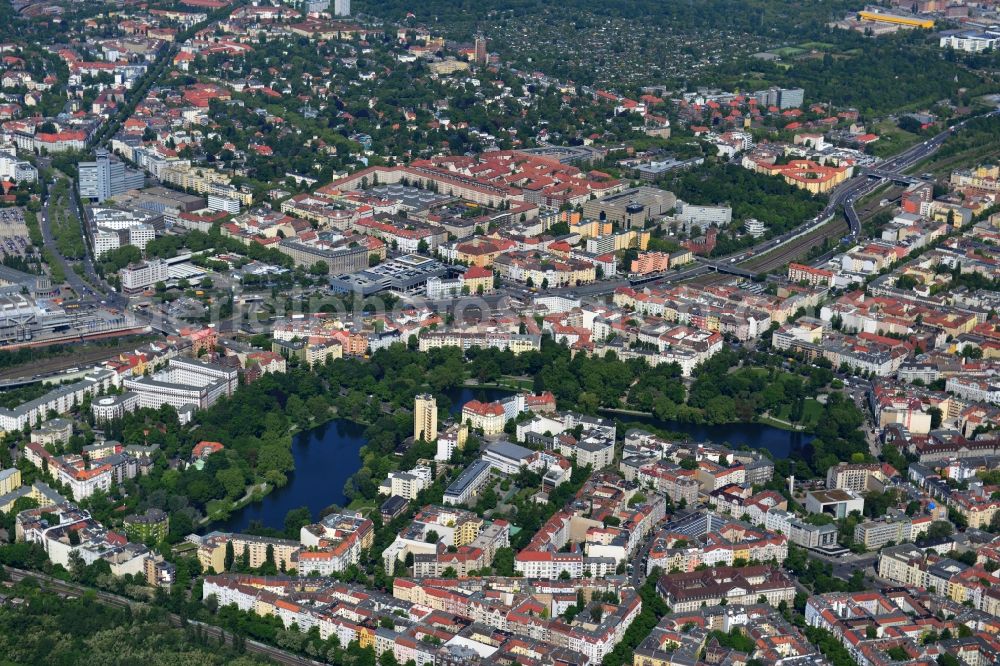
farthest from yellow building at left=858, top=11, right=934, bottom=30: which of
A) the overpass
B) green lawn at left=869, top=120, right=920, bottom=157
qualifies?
the overpass

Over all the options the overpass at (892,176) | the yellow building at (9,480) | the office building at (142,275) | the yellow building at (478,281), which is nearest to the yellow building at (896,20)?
the overpass at (892,176)

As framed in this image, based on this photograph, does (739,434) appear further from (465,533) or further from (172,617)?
(172,617)

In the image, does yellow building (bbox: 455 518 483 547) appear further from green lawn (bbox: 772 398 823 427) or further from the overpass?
the overpass

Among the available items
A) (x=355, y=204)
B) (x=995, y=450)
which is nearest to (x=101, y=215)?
(x=355, y=204)

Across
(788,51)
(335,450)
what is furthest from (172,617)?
(788,51)

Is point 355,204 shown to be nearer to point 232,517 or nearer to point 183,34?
point 232,517

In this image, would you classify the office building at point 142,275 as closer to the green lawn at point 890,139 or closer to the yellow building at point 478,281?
the yellow building at point 478,281
